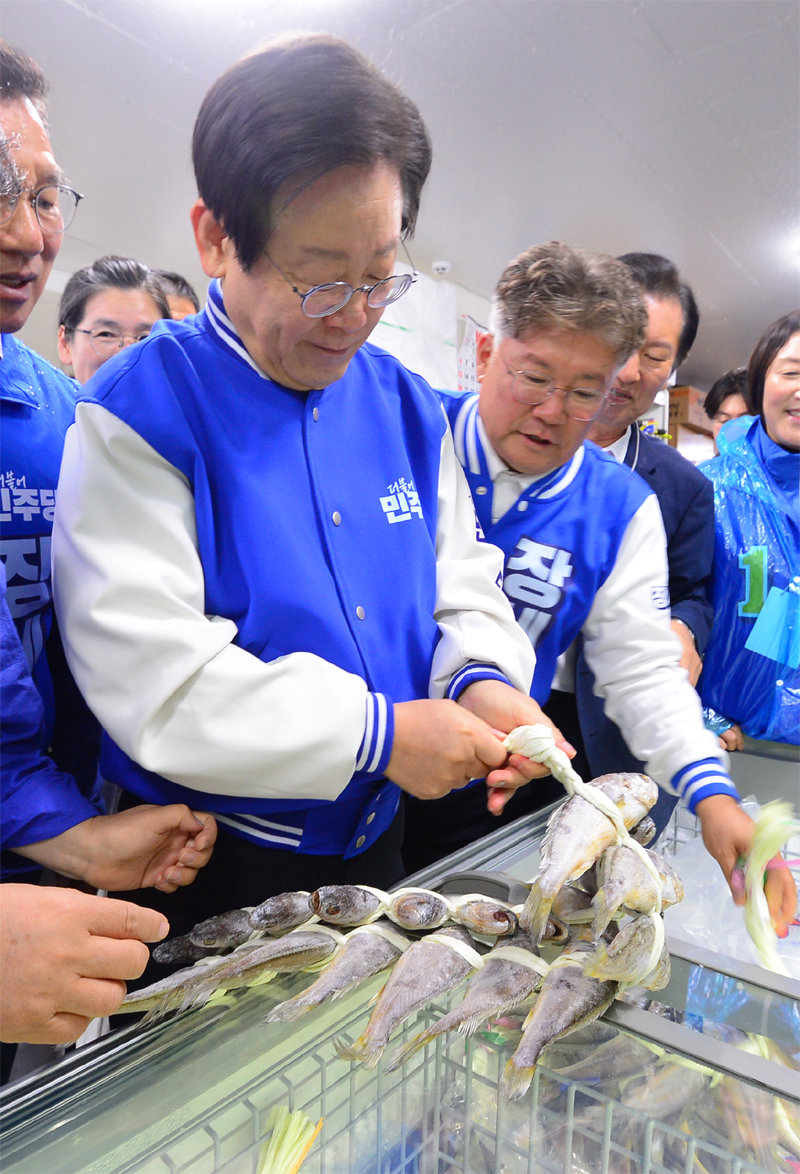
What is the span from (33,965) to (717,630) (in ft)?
5.44

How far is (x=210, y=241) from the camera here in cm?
88

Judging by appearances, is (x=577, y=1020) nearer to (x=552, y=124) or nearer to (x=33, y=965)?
(x=33, y=965)

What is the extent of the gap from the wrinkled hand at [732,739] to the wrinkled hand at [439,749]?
1030 millimetres

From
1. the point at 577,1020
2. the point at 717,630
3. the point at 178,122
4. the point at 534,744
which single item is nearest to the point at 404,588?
the point at 534,744

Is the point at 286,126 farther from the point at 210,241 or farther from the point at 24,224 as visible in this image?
the point at 24,224

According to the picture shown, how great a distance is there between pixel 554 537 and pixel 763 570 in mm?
751

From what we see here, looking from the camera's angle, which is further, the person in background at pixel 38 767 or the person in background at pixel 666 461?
the person in background at pixel 666 461

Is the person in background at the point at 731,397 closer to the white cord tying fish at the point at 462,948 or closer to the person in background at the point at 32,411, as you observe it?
the person in background at the point at 32,411

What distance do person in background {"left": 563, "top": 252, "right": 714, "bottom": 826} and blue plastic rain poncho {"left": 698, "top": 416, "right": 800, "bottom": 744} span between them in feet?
0.29

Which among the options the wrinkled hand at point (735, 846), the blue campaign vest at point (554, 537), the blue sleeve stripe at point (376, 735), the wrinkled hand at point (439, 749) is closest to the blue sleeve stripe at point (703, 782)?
the wrinkled hand at point (735, 846)

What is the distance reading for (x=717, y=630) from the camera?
1796 millimetres

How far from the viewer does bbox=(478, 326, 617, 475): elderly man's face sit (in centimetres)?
120

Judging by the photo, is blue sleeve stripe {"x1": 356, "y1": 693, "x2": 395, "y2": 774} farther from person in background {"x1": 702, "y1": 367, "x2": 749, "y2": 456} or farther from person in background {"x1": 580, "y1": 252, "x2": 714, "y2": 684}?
person in background {"x1": 702, "y1": 367, "x2": 749, "y2": 456}

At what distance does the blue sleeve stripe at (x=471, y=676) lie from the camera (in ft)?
3.09
